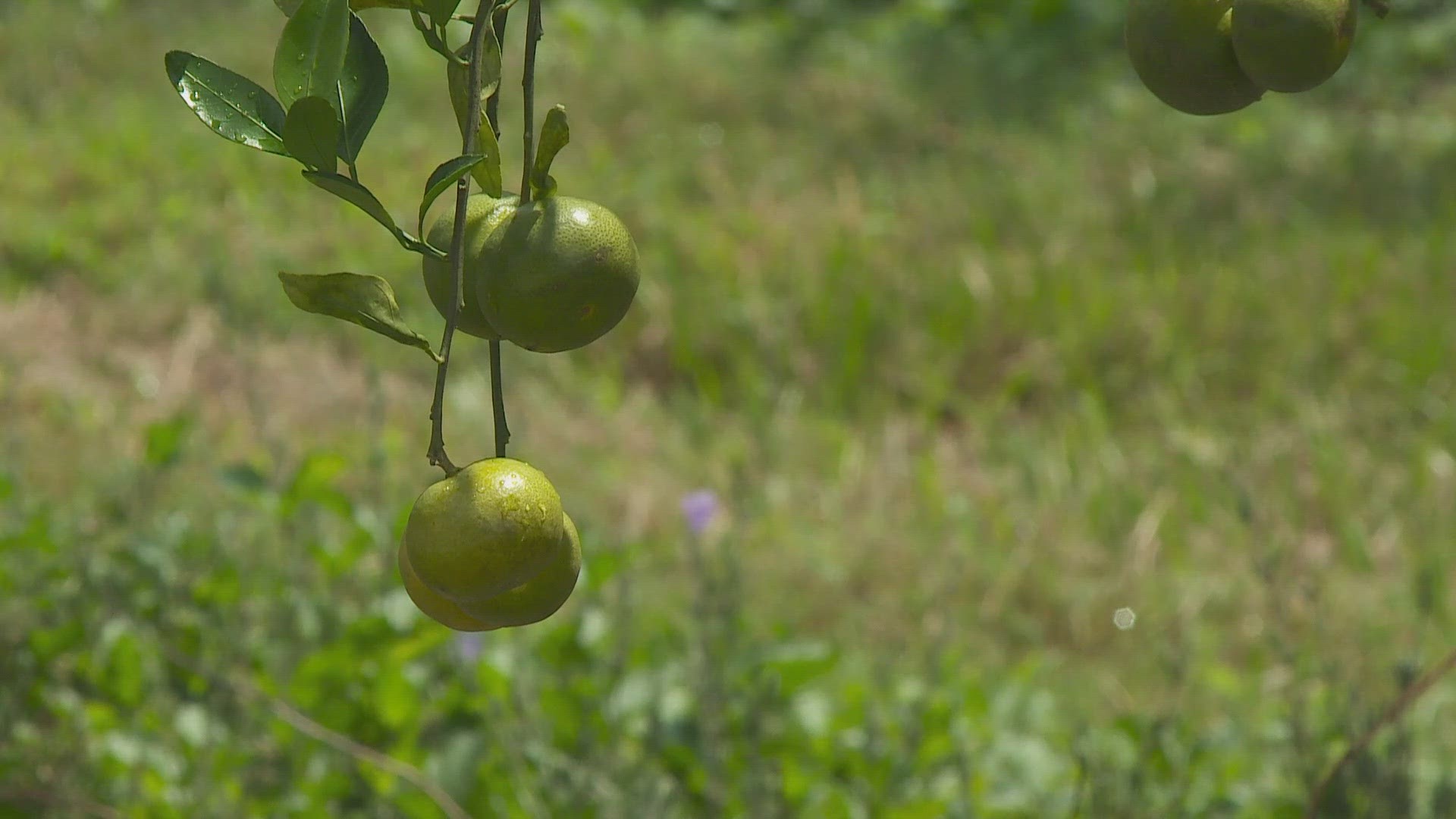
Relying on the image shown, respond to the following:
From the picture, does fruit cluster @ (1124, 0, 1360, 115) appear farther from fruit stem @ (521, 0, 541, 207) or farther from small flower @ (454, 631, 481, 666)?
small flower @ (454, 631, 481, 666)

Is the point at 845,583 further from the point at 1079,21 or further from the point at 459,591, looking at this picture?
the point at 1079,21

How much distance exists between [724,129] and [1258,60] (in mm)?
4645

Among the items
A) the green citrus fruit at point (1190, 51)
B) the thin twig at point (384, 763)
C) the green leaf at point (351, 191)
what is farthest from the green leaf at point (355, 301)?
the thin twig at point (384, 763)

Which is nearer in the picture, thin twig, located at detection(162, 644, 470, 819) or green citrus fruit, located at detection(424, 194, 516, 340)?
green citrus fruit, located at detection(424, 194, 516, 340)

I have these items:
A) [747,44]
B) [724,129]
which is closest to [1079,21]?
[747,44]

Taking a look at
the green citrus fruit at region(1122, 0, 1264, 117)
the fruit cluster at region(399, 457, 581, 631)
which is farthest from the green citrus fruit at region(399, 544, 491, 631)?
the green citrus fruit at region(1122, 0, 1264, 117)

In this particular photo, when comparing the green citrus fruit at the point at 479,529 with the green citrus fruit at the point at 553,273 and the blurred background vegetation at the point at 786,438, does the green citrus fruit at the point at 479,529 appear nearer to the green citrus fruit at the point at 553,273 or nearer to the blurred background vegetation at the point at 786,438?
the green citrus fruit at the point at 553,273

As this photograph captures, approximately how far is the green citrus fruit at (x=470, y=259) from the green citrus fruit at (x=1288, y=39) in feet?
1.11

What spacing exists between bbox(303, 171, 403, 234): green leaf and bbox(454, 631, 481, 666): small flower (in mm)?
1291

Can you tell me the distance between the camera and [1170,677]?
1642 millimetres

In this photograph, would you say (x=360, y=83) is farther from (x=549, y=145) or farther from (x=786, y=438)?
(x=786, y=438)

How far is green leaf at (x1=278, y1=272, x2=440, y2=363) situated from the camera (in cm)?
58

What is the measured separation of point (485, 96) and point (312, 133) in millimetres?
68

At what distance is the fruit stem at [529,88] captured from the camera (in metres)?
0.58
